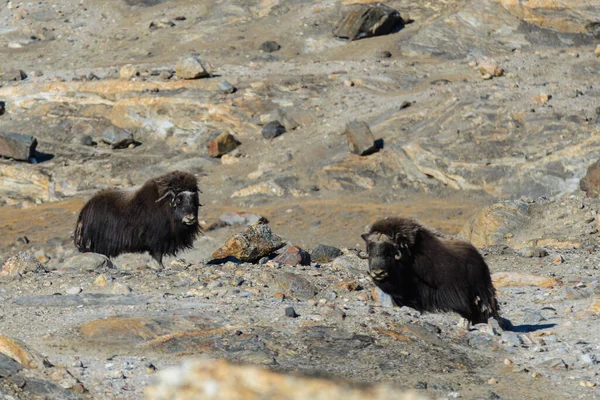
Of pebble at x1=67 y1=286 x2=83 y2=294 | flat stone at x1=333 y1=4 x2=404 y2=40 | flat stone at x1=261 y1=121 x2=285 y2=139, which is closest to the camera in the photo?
pebble at x1=67 y1=286 x2=83 y2=294

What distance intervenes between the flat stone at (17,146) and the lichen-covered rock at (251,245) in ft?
55.5

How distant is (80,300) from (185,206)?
3.46 metres

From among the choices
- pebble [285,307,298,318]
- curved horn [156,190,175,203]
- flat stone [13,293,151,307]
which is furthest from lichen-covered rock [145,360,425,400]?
curved horn [156,190,175,203]

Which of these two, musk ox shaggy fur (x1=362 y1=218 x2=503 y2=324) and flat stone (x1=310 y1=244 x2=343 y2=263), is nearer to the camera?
musk ox shaggy fur (x1=362 y1=218 x2=503 y2=324)

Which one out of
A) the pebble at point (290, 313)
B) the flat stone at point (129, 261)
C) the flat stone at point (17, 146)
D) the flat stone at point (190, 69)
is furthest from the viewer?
the flat stone at point (190, 69)

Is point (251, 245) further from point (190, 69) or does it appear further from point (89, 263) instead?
point (190, 69)

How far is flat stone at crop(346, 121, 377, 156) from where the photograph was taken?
25359mm

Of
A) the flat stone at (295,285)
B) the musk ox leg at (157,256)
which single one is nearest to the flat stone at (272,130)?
the musk ox leg at (157,256)

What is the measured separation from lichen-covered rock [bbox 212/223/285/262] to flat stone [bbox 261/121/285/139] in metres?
15.2

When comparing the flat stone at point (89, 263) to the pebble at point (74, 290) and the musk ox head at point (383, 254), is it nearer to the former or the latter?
the pebble at point (74, 290)

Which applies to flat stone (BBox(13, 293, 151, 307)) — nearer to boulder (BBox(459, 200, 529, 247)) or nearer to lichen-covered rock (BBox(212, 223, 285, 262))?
lichen-covered rock (BBox(212, 223, 285, 262))

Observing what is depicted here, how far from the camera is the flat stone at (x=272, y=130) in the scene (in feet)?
92.3

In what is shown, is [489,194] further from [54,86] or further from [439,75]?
[54,86]

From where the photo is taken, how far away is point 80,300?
377 inches
